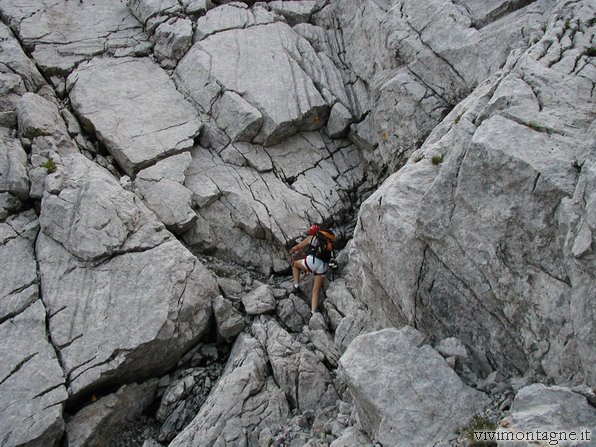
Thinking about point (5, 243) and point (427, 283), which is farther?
point (5, 243)

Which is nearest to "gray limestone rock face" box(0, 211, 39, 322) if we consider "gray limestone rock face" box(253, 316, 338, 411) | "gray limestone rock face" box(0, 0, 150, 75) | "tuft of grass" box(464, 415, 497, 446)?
"gray limestone rock face" box(253, 316, 338, 411)

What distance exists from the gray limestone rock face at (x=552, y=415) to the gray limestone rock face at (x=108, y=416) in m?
13.0

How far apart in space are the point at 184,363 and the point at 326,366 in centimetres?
568

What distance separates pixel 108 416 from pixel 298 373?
6.90 meters

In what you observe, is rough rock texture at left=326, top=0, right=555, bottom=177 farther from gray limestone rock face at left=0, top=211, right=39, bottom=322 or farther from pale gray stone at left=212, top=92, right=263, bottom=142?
gray limestone rock face at left=0, top=211, right=39, bottom=322

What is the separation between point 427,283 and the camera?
530 inches

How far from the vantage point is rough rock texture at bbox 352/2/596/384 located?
34.3 feet

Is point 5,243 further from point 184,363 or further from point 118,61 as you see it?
point 118,61

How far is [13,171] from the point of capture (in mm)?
18609

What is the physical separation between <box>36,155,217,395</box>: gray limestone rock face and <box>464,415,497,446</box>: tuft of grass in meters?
10.9

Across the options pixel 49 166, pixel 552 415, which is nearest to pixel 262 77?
pixel 49 166

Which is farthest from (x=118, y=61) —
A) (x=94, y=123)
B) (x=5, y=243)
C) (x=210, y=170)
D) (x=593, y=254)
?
(x=593, y=254)

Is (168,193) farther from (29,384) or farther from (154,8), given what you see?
(154,8)

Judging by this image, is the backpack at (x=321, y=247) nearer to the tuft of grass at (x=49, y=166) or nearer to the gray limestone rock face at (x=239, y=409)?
the gray limestone rock face at (x=239, y=409)
